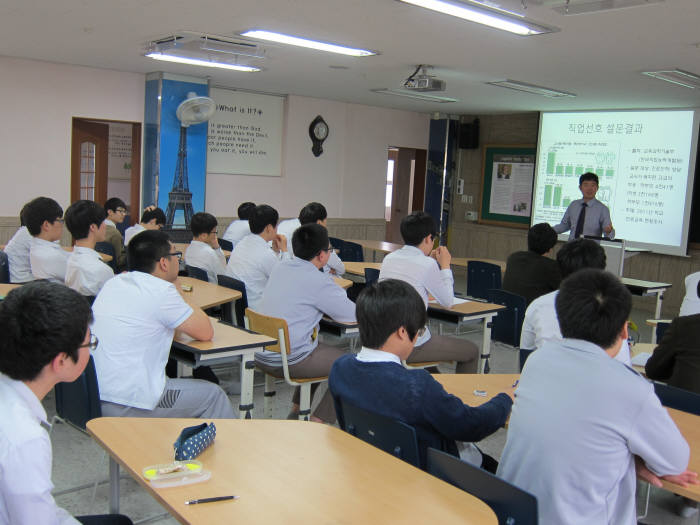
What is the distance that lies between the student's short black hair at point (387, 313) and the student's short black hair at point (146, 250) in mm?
1311

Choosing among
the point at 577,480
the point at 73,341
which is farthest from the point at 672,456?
the point at 73,341

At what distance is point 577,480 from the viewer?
179 centimetres

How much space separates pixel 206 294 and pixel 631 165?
686cm

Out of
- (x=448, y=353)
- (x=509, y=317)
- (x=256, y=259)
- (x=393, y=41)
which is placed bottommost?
(x=448, y=353)

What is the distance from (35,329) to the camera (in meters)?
1.50

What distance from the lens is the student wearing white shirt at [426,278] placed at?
14.0 feet

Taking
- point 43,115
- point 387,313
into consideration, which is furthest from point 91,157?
point 387,313

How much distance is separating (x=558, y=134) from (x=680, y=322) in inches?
308

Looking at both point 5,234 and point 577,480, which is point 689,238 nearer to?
point 577,480

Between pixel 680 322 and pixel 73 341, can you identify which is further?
pixel 680 322

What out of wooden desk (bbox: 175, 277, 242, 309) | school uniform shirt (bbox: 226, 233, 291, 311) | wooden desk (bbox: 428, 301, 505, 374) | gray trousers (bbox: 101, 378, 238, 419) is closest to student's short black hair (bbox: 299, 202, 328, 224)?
school uniform shirt (bbox: 226, 233, 291, 311)

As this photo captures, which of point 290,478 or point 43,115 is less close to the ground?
point 43,115

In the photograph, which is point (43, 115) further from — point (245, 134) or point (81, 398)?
point (81, 398)

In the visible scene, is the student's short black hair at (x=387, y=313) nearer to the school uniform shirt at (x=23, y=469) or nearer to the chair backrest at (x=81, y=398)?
the school uniform shirt at (x=23, y=469)
